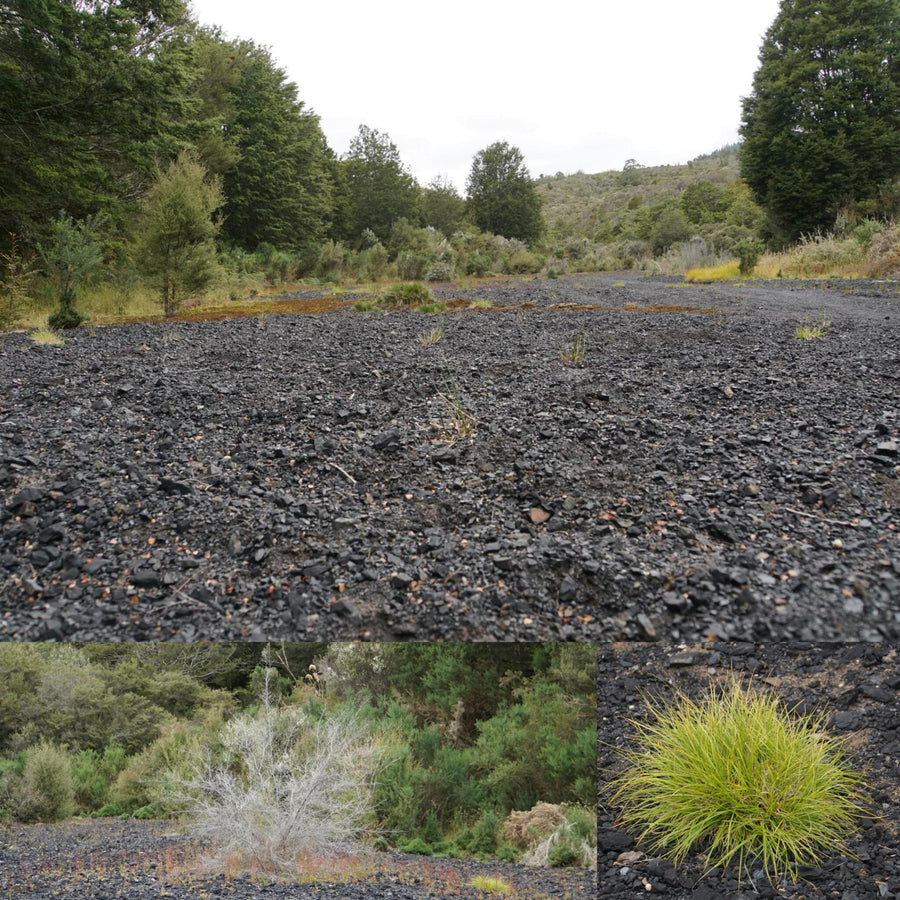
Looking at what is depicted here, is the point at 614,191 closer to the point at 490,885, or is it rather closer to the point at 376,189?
the point at 376,189

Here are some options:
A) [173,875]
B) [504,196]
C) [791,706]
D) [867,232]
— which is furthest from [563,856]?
[504,196]

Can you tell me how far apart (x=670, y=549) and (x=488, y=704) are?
1.61 metres

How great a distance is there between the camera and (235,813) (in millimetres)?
3578

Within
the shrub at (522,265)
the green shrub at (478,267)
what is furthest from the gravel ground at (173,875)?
the shrub at (522,265)

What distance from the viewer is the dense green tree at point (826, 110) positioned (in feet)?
59.4

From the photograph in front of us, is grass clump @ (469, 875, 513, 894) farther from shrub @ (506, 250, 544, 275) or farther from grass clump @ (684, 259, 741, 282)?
shrub @ (506, 250, 544, 275)

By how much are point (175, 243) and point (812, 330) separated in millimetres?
8504

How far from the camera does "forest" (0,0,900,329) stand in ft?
32.9

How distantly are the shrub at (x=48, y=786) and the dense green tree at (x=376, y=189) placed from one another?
26.9m

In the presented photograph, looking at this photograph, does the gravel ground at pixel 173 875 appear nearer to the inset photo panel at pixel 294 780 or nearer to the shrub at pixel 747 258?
the inset photo panel at pixel 294 780

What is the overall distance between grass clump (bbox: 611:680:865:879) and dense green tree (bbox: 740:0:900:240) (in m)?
19.4

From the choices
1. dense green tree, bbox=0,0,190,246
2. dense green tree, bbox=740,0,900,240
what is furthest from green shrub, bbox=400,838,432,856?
dense green tree, bbox=740,0,900,240

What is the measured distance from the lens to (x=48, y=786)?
376 cm

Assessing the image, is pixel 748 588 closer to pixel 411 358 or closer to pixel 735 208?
pixel 411 358
